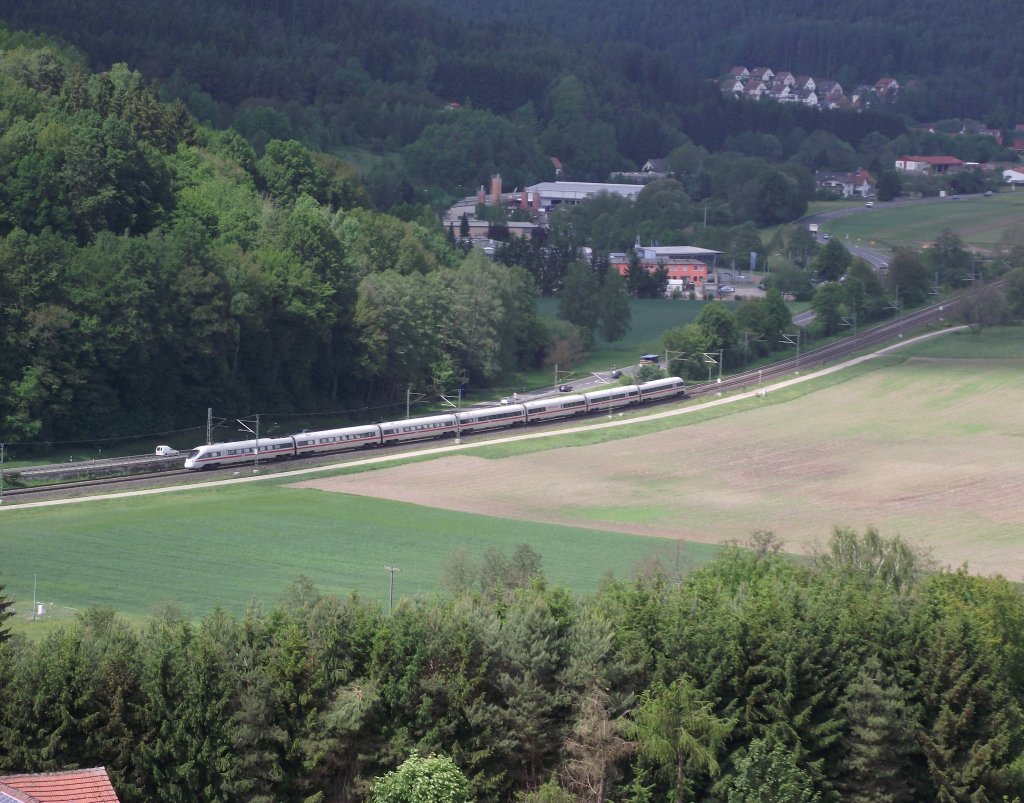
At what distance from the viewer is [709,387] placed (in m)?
95.2

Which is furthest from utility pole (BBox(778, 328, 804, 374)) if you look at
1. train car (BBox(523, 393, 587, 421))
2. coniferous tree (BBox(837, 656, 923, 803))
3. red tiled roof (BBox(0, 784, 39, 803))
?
red tiled roof (BBox(0, 784, 39, 803))

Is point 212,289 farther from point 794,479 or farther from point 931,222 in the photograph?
point 931,222

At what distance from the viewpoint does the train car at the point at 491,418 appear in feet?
264

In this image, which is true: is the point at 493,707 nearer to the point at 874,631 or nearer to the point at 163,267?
the point at 874,631

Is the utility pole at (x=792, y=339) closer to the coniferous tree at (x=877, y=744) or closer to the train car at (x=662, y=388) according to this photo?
the train car at (x=662, y=388)

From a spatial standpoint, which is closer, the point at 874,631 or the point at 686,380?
the point at 874,631

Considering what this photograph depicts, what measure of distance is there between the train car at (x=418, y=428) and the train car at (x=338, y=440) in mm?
634

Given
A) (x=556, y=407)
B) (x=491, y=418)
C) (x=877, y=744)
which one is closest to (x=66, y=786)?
(x=877, y=744)

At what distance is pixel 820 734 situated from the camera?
112ft

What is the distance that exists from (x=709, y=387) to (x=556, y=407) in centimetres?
1362

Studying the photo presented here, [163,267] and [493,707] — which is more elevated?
[163,267]

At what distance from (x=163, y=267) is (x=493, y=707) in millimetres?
52133

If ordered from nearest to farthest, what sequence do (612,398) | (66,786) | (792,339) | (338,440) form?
(66,786), (338,440), (612,398), (792,339)

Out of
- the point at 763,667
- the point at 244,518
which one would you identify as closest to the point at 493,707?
the point at 763,667
